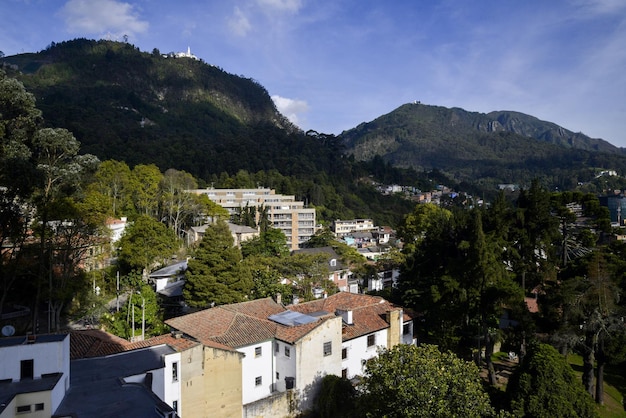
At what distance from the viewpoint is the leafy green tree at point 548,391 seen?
13.9 m

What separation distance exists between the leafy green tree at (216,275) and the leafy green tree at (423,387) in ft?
45.2

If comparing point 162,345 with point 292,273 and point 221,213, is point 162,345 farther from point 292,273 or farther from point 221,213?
point 221,213

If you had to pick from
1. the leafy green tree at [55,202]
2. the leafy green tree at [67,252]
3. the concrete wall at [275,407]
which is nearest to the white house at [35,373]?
the concrete wall at [275,407]

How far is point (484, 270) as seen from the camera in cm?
2291

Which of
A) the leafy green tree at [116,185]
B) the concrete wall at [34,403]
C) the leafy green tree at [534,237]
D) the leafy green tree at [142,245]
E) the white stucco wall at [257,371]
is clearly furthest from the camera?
the leafy green tree at [116,185]

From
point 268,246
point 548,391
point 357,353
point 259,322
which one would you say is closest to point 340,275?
point 268,246

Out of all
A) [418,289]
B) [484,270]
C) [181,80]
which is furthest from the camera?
[181,80]

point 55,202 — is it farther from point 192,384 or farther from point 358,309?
point 358,309

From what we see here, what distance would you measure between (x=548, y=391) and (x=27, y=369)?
648 inches

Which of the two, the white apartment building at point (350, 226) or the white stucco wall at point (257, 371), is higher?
the white apartment building at point (350, 226)

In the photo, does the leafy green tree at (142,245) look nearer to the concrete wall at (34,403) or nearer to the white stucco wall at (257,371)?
the white stucco wall at (257,371)

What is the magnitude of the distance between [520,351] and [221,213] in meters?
39.4

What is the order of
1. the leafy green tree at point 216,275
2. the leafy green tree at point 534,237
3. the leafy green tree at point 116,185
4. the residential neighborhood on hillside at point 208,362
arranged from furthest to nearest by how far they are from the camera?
1. the leafy green tree at point 116,185
2. the leafy green tree at point 534,237
3. the leafy green tree at point 216,275
4. the residential neighborhood on hillside at point 208,362

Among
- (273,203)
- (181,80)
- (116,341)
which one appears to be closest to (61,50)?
(181,80)
